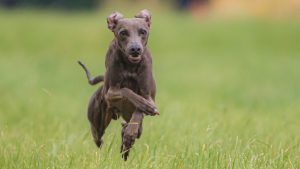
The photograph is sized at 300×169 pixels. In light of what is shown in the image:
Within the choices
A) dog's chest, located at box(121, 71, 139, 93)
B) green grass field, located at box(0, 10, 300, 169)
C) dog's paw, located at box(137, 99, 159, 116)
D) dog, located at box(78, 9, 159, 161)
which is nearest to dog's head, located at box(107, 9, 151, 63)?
dog, located at box(78, 9, 159, 161)

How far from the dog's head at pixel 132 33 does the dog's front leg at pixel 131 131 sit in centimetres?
39

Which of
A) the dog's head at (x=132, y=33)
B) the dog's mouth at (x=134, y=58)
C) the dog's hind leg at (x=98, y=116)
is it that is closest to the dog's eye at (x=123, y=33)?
the dog's head at (x=132, y=33)

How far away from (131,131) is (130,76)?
44cm

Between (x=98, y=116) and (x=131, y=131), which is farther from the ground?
(x=131, y=131)

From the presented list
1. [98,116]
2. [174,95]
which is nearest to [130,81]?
[98,116]

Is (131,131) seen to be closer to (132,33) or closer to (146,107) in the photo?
(146,107)

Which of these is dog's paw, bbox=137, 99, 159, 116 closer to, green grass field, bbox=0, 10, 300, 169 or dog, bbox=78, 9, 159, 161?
dog, bbox=78, 9, 159, 161

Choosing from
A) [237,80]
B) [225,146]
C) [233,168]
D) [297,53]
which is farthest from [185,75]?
[233,168]

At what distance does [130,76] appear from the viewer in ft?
20.6

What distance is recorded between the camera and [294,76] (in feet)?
56.6

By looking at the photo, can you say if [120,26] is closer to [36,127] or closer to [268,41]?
[36,127]

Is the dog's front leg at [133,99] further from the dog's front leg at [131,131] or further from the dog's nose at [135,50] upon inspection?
the dog's nose at [135,50]

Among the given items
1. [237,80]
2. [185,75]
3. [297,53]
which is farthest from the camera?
[297,53]

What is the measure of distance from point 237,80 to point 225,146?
9476 mm
